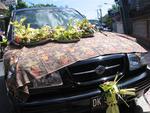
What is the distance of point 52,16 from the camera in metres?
7.27

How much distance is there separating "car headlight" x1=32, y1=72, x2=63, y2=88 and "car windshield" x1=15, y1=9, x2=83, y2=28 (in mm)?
2131

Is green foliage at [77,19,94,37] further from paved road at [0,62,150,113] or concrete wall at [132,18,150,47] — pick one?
concrete wall at [132,18,150,47]

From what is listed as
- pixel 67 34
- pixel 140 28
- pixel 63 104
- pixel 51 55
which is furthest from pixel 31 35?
pixel 140 28

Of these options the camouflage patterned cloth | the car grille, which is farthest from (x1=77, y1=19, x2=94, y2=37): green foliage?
the car grille

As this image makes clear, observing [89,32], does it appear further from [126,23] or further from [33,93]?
[126,23]

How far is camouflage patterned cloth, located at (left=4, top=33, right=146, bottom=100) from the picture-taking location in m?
4.65

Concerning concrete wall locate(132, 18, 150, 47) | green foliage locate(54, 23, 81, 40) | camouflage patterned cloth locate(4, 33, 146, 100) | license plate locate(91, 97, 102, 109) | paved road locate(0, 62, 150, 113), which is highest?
green foliage locate(54, 23, 81, 40)

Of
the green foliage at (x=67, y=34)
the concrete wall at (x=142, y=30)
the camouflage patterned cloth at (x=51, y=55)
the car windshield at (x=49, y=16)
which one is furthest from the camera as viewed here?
the concrete wall at (x=142, y=30)

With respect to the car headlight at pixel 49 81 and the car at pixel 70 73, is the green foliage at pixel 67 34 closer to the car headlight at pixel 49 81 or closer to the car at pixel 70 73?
the car at pixel 70 73

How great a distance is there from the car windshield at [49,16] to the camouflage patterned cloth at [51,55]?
1.41m

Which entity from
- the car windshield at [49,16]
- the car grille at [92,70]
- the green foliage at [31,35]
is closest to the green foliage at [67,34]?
the green foliage at [31,35]

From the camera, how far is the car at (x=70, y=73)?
470cm

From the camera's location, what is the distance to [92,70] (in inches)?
198

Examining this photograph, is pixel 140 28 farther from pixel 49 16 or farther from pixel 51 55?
pixel 51 55
